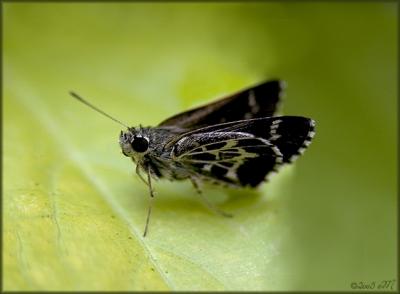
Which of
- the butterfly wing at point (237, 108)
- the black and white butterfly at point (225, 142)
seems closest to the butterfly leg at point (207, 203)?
the black and white butterfly at point (225, 142)

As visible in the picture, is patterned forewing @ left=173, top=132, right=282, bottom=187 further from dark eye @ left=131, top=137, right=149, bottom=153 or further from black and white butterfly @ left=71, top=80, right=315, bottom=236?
dark eye @ left=131, top=137, right=149, bottom=153

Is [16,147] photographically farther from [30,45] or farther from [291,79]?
[291,79]

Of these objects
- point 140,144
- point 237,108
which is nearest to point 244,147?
point 237,108

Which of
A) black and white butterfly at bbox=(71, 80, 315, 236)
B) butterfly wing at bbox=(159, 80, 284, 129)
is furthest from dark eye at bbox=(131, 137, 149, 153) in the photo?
butterfly wing at bbox=(159, 80, 284, 129)

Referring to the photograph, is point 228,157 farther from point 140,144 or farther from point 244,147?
point 140,144

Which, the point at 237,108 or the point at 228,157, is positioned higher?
the point at 237,108

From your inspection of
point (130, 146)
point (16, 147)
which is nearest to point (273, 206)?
point (130, 146)
